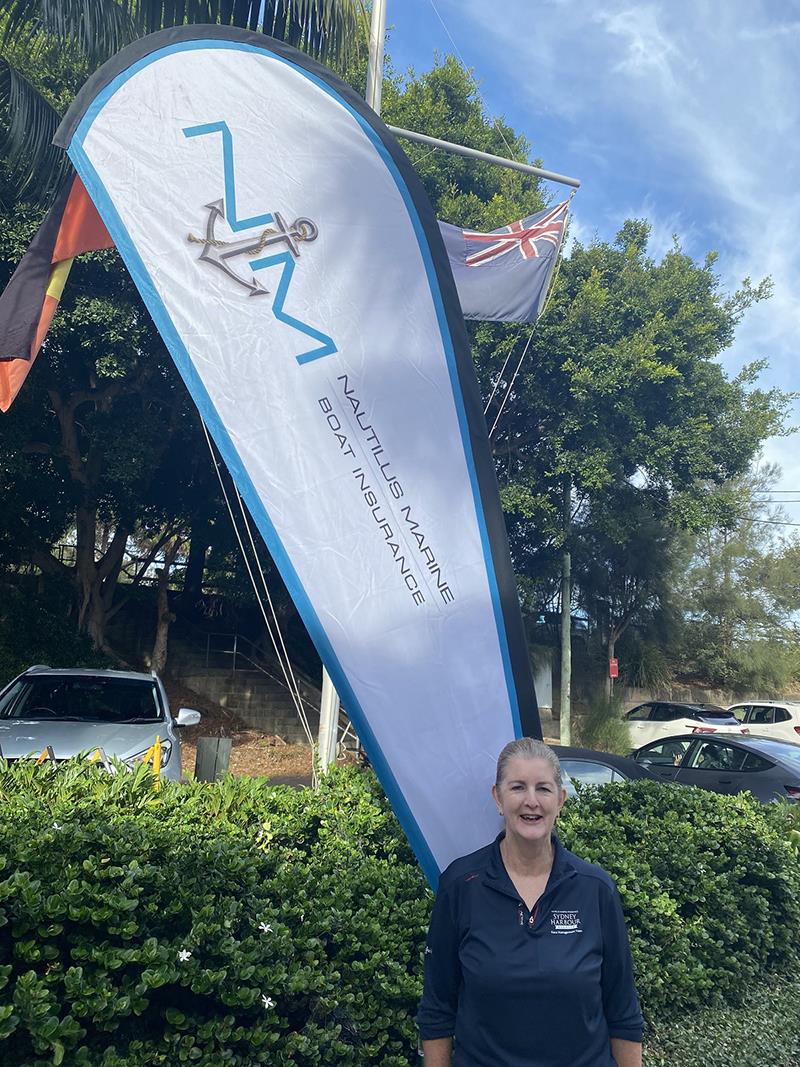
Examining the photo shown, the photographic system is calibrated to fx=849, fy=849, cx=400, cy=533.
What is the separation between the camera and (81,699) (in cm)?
848

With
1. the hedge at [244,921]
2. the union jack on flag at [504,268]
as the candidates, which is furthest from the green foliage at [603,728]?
the hedge at [244,921]

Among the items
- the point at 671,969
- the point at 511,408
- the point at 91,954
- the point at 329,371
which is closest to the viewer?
the point at 91,954

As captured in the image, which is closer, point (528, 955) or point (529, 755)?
point (528, 955)

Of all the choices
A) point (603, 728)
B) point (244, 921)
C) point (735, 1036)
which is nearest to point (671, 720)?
point (603, 728)

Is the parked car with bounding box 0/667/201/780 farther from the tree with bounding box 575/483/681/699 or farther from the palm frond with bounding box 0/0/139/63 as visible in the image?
the tree with bounding box 575/483/681/699

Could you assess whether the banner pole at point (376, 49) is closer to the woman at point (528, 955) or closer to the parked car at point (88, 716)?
the parked car at point (88, 716)

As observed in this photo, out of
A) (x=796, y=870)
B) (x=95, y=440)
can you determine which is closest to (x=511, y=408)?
Result: (x=95, y=440)

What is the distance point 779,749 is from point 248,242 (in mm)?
9647

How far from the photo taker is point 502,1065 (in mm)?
2170

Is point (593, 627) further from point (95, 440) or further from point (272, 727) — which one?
point (95, 440)

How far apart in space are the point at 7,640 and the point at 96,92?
15.5 metres

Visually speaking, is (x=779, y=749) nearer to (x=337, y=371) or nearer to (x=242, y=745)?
(x=337, y=371)

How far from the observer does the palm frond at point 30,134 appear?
35.3 ft

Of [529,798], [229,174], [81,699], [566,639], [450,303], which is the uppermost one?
[229,174]
